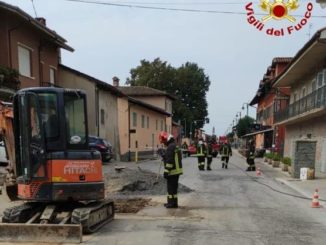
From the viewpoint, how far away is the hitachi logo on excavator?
30.7ft

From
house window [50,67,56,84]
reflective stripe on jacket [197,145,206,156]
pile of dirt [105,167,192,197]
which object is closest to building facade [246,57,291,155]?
reflective stripe on jacket [197,145,206,156]

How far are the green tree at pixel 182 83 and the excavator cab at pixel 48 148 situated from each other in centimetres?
8022

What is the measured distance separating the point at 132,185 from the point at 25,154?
7568 millimetres

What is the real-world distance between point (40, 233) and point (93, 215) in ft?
3.96

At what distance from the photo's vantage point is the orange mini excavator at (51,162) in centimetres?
916

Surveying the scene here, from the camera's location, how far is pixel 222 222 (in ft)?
35.1

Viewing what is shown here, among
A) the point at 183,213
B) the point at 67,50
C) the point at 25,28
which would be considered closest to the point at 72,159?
the point at 183,213

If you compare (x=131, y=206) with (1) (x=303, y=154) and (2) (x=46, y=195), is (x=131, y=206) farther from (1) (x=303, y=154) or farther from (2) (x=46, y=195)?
(1) (x=303, y=154)

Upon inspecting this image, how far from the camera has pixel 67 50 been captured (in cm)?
3419

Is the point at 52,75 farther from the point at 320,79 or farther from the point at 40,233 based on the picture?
the point at 40,233

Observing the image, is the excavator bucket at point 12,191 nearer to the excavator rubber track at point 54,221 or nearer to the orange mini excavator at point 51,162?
the excavator rubber track at point 54,221

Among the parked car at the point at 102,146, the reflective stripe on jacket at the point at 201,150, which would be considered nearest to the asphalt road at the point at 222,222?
the reflective stripe on jacket at the point at 201,150

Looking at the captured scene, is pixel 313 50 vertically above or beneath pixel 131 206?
above

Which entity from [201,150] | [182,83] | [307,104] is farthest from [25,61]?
[182,83]
